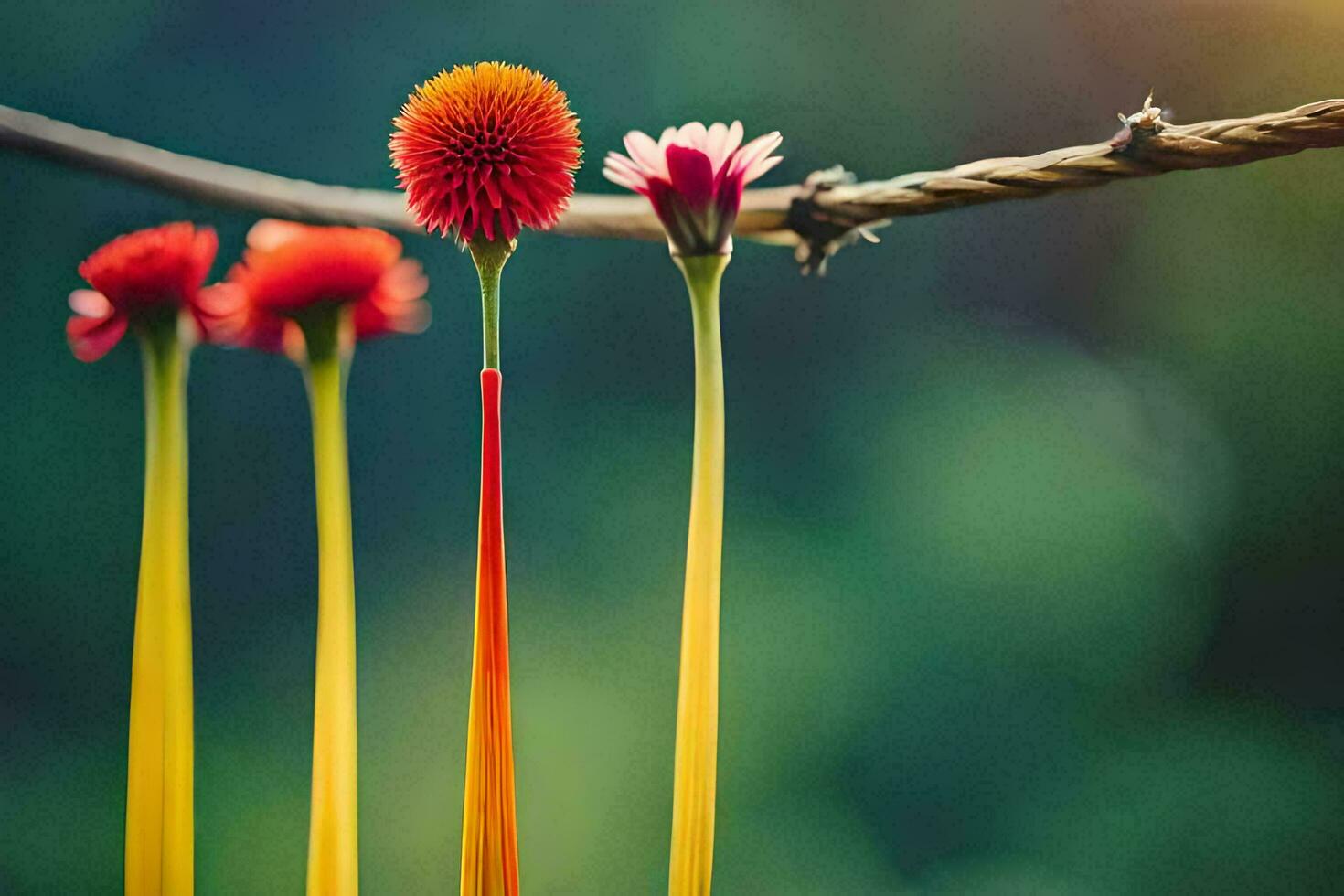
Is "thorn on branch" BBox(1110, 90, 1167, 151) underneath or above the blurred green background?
above

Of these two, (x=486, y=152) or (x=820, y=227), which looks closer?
(x=486, y=152)

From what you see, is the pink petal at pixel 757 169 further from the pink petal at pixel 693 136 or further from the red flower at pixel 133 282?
the red flower at pixel 133 282

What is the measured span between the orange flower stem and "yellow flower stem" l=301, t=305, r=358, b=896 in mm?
114

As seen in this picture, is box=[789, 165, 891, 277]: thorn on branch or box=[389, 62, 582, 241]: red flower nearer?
box=[389, 62, 582, 241]: red flower

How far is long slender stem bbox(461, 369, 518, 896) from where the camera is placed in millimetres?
856

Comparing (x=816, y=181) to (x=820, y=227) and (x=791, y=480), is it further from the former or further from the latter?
(x=791, y=480)

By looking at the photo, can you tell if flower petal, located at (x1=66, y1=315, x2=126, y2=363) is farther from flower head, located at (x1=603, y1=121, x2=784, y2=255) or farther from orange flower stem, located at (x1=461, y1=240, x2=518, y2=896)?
flower head, located at (x1=603, y1=121, x2=784, y2=255)

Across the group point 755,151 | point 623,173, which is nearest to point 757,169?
point 755,151

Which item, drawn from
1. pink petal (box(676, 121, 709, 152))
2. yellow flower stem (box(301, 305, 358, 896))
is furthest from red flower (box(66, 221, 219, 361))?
pink petal (box(676, 121, 709, 152))

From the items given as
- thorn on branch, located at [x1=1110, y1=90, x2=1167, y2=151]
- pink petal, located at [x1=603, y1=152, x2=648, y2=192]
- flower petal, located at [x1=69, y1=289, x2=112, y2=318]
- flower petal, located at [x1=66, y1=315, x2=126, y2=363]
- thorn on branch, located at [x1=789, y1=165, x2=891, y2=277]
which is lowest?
flower petal, located at [x1=66, y1=315, x2=126, y2=363]

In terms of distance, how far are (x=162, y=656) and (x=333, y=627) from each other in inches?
6.1

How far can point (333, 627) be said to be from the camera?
0.89 metres

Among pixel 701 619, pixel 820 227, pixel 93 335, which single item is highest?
pixel 820 227

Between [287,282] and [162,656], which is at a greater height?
[287,282]
